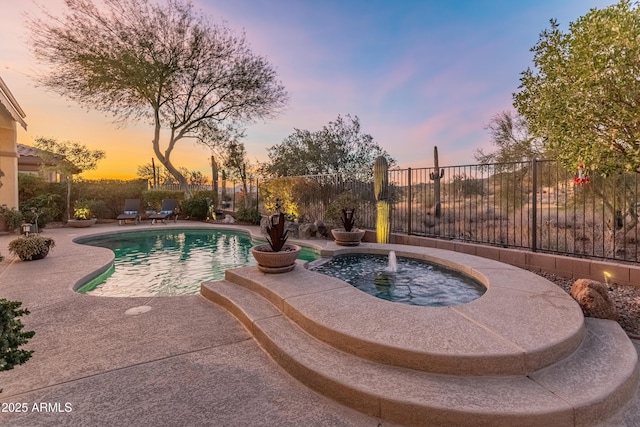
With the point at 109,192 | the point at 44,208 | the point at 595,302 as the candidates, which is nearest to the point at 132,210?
the point at 109,192

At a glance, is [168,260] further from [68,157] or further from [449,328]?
[68,157]

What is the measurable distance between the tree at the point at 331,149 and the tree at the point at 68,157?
1051cm

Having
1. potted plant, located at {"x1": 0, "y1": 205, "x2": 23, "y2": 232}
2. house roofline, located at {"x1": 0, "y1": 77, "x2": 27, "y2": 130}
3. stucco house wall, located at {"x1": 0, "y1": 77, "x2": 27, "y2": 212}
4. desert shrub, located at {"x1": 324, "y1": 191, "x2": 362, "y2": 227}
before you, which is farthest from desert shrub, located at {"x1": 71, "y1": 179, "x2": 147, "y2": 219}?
desert shrub, located at {"x1": 324, "y1": 191, "x2": 362, "y2": 227}

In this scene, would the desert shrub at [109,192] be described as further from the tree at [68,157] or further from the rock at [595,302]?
the rock at [595,302]

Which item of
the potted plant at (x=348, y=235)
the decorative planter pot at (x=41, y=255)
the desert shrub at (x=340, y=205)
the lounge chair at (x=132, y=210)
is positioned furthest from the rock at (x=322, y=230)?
the lounge chair at (x=132, y=210)

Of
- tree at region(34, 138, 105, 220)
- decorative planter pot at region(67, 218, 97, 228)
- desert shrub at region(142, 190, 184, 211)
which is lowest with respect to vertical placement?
decorative planter pot at region(67, 218, 97, 228)

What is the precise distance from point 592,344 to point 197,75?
65.5 feet

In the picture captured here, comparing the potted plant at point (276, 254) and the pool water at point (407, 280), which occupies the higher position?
the potted plant at point (276, 254)

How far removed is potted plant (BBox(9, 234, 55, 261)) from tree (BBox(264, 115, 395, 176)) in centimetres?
1420

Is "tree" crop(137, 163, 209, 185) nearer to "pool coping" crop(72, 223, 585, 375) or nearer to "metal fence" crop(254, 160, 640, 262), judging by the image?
"metal fence" crop(254, 160, 640, 262)

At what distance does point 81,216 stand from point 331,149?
13369mm

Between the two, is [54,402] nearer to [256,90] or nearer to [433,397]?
[433,397]

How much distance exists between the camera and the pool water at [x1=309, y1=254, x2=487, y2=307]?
414 cm

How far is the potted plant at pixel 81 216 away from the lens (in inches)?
495
